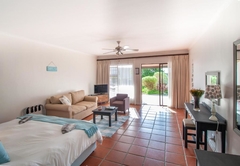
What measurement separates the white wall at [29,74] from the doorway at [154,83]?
3.65 meters

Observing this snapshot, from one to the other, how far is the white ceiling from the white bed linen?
2.06m

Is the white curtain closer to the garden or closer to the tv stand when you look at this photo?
the tv stand

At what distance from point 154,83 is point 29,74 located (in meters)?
5.80

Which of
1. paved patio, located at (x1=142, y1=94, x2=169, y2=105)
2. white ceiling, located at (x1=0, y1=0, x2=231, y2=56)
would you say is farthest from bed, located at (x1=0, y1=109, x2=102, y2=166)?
paved patio, located at (x1=142, y1=94, x2=169, y2=105)

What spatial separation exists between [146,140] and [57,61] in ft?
13.2

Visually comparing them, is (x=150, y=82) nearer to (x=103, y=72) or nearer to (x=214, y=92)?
(x=103, y=72)

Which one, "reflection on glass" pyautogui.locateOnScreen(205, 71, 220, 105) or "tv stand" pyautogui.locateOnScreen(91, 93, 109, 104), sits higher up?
"reflection on glass" pyautogui.locateOnScreen(205, 71, 220, 105)

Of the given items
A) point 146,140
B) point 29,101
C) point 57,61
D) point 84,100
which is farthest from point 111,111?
point 57,61

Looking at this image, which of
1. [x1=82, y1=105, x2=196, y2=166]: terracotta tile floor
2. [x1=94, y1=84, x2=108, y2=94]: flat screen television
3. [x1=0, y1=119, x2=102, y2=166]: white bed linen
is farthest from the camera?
[x1=94, y1=84, x2=108, y2=94]: flat screen television

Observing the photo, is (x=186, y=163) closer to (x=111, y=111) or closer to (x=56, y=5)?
(x=111, y=111)

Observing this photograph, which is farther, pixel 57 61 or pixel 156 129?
pixel 57 61

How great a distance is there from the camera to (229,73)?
183 cm

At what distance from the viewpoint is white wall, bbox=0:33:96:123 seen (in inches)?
124

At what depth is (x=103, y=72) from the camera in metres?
6.80
